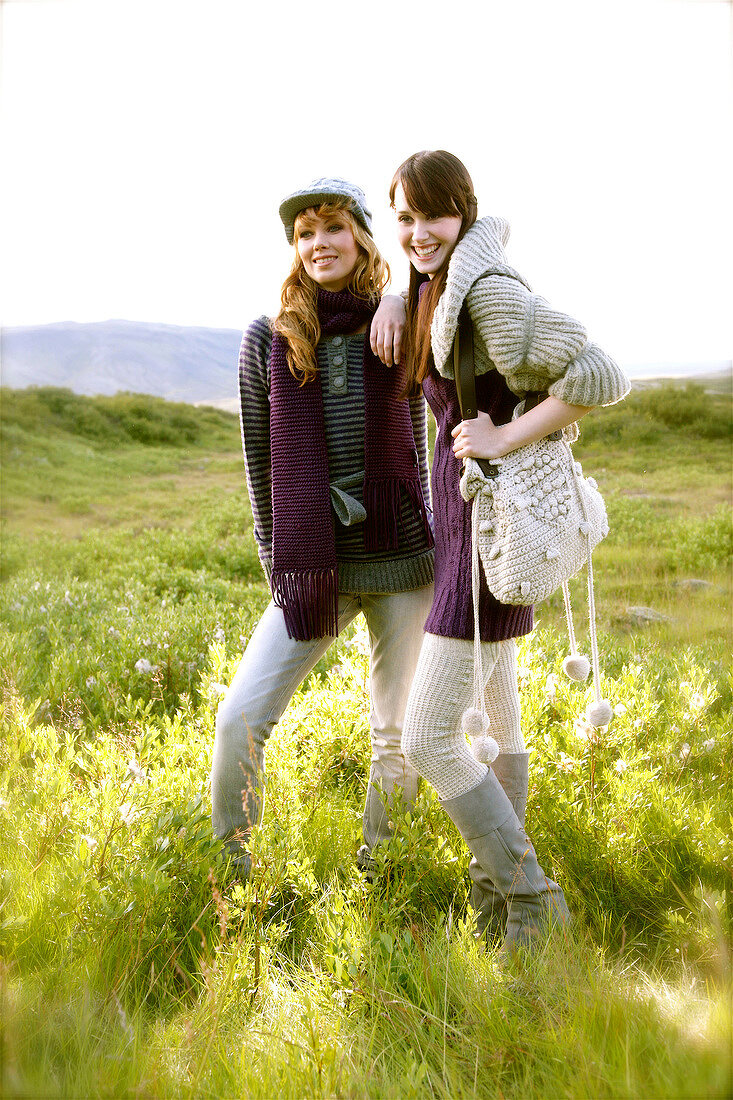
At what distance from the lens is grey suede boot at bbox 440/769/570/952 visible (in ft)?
8.93

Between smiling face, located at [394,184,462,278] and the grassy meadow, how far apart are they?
205 cm

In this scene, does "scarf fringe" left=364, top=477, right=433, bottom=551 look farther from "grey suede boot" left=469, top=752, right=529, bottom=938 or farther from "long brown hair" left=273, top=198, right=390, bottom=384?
"grey suede boot" left=469, top=752, right=529, bottom=938

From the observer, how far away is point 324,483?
9.95 feet

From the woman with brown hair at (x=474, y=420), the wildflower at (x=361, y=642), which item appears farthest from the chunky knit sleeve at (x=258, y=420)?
the wildflower at (x=361, y=642)

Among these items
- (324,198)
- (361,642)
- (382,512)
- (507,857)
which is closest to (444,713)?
(507,857)

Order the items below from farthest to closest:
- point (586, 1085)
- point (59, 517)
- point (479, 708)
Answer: point (59, 517) < point (479, 708) < point (586, 1085)

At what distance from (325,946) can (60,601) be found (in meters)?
5.19

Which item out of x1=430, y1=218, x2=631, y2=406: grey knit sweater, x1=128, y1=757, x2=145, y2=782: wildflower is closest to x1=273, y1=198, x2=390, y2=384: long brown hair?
x1=430, y1=218, x2=631, y2=406: grey knit sweater

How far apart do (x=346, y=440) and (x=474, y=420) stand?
73 cm

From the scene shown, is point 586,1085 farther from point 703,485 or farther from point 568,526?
point 703,485

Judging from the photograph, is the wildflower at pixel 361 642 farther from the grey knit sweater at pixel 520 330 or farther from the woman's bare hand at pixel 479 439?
the grey knit sweater at pixel 520 330

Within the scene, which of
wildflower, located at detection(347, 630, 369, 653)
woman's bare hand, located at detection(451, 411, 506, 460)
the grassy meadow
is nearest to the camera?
the grassy meadow

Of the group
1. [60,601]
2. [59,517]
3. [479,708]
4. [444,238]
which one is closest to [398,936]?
[479,708]

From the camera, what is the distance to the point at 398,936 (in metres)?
2.57
